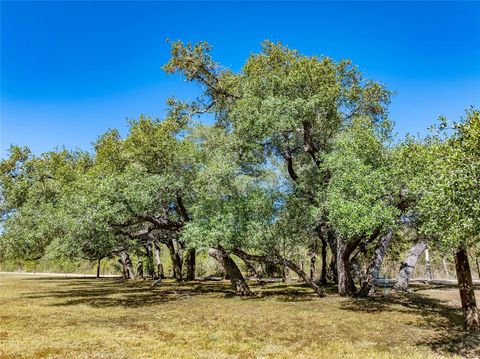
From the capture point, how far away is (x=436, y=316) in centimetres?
1777

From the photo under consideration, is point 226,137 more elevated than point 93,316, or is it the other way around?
point 226,137

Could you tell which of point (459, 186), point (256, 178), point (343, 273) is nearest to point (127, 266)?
point (256, 178)

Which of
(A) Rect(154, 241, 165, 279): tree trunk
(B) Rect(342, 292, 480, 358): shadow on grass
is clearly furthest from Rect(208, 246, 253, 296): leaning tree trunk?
(A) Rect(154, 241, 165, 279): tree trunk

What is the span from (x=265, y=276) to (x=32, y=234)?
3730 cm

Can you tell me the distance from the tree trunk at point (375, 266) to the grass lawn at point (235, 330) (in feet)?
8.77

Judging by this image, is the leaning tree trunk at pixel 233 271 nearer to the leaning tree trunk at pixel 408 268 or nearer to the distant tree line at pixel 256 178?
the distant tree line at pixel 256 178

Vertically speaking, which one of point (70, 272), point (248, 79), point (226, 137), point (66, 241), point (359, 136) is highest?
point (248, 79)

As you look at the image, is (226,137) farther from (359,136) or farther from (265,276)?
(265,276)

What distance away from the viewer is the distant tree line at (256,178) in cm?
1755

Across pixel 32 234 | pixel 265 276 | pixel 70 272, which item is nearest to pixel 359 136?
pixel 32 234

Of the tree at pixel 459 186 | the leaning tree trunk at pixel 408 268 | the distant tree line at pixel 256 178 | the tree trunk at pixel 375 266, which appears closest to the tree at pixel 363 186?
the distant tree line at pixel 256 178

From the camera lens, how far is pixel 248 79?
2553cm

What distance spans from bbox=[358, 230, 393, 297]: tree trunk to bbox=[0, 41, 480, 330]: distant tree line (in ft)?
0.33

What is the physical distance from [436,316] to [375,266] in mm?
6888
